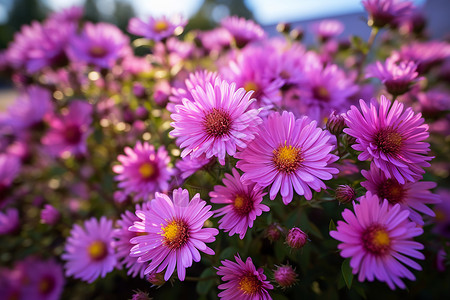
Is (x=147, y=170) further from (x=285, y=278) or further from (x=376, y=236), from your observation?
(x=376, y=236)

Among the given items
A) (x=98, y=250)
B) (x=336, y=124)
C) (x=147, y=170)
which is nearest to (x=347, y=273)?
(x=336, y=124)

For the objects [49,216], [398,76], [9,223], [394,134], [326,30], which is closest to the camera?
[394,134]

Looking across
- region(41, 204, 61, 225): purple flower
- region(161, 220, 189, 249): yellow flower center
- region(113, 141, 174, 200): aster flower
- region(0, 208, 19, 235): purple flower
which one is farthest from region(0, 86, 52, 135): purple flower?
region(161, 220, 189, 249): yellow flower center

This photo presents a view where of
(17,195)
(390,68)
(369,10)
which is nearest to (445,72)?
(369,10)

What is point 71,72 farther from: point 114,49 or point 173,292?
point 173,292

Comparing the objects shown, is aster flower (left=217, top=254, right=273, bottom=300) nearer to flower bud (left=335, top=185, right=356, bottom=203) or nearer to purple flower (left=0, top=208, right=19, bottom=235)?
flower bud (left=335, top=185, right=356, bottom=203)
